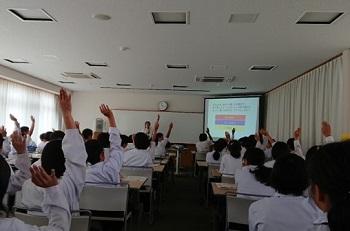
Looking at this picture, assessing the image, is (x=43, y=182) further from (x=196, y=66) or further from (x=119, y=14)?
(x=196, y=66)

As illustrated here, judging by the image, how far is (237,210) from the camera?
2.97 m

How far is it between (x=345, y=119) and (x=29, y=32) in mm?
5453

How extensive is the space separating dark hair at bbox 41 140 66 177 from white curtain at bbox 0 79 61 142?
8124mm

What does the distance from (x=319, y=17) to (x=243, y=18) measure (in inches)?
37.5

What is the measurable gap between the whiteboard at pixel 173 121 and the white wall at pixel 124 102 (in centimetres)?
27

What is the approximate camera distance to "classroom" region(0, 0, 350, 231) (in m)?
1.98

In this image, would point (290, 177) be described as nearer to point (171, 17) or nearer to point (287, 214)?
point (287, 214)

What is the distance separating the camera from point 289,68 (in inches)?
286

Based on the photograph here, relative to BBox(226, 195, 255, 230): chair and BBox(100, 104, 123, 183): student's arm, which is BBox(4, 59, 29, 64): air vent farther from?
BBox(226, 195, 255, 230): chair

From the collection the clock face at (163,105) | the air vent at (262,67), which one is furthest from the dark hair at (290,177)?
the clock face at (163,105)

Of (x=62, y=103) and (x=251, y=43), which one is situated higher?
(x=251, y=43)

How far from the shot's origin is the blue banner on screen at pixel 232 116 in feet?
37.7

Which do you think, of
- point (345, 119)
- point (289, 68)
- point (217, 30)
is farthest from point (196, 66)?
point (345, 119)

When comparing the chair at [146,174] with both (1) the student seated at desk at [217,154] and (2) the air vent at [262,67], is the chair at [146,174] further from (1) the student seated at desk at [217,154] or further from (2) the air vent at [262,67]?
(2) the air vent at [262,67]
